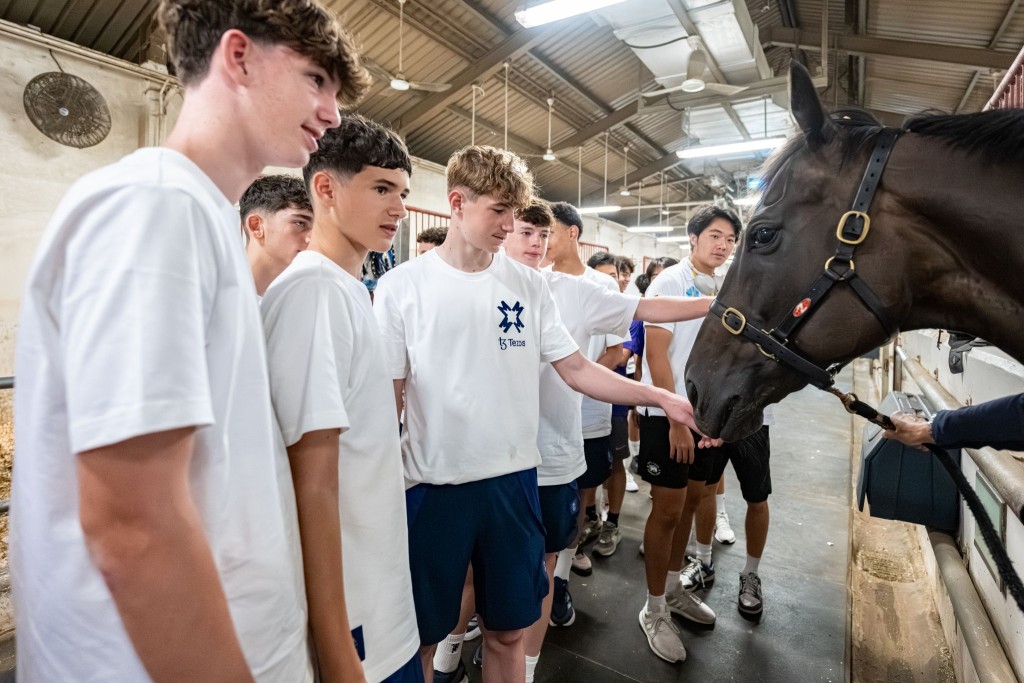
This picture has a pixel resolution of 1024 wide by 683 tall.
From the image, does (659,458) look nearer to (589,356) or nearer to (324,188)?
(589,356)

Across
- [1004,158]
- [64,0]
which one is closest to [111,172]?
[1004,158]

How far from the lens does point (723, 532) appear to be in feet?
11.1

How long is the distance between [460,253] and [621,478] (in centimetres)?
235

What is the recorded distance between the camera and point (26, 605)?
576 millimetres

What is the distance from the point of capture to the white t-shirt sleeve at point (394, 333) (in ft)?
4.97

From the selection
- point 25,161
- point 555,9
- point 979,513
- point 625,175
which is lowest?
point 979,513

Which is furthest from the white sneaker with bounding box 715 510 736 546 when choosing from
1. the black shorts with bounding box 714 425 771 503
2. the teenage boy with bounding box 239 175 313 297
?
the teenage boy with bounding box 239 175 313 297

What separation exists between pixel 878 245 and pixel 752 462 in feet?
5.65

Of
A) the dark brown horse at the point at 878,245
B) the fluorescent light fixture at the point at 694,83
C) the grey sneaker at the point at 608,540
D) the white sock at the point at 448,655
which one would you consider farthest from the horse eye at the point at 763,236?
the fluorescent light fixture at the point at 694,83

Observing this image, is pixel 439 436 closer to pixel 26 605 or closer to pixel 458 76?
pixel 26 605

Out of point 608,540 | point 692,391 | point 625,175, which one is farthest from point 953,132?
point 625,175

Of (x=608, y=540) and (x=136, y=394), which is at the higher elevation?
(x=136, y=394)

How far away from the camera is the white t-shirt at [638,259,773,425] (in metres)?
2.38

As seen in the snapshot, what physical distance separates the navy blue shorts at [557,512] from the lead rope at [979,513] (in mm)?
1063
